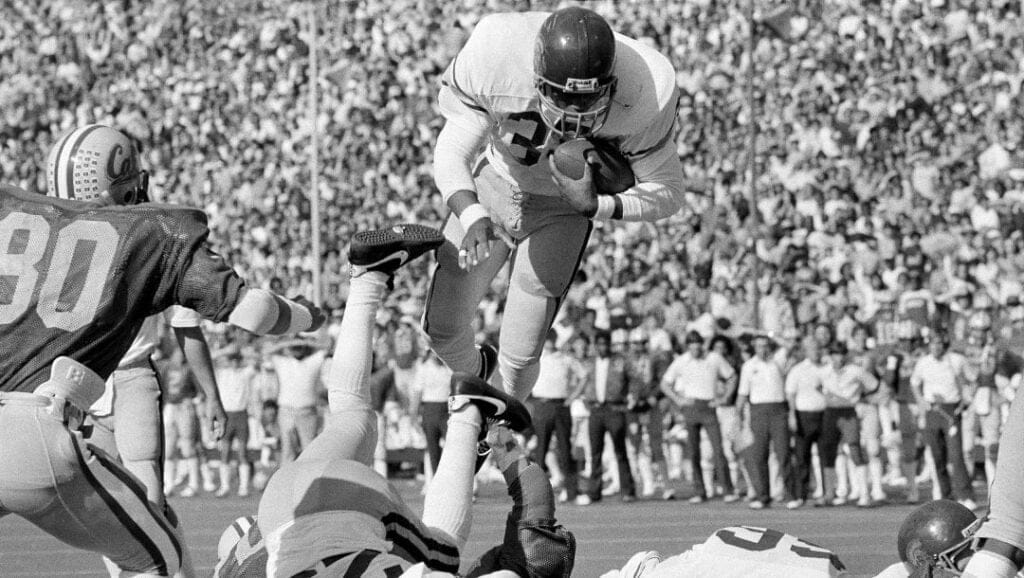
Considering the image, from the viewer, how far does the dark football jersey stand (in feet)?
15.7

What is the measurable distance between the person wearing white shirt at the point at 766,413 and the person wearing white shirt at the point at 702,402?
1.68 ft

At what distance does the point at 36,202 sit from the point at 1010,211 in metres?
14.9

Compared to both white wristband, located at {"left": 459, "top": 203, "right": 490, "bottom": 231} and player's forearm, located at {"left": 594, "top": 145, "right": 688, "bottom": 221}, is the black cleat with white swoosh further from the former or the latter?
player's forearm, located at {"left": 594, "top": 145, "right": 688, "bottom": 221}

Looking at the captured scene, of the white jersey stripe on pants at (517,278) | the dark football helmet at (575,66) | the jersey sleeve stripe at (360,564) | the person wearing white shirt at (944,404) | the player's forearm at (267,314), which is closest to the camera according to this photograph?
the jersey sleeve stripe at (360,564)

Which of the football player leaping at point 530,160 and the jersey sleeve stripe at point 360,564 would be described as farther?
the football player leaping at point 530,160

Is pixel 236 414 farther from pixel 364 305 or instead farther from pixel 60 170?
pixel 364 305

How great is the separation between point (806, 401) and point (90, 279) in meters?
11.2

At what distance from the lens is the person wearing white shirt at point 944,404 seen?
14680 millimetres

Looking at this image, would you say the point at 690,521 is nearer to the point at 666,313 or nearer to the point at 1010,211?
the point at 666,313

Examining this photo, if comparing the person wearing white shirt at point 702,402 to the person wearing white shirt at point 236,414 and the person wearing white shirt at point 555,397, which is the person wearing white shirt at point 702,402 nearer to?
the person wearing white shirt at point 555,397

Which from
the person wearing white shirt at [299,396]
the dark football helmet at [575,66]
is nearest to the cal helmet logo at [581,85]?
the dark football helmet at [575,66]

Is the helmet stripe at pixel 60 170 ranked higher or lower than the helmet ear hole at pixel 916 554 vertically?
higher

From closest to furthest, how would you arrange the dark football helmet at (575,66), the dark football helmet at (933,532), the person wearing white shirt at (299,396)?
the dark football helmet at (933,532) < the dark football helmet at (575,66) < the person wearing white shirt at (299,396)

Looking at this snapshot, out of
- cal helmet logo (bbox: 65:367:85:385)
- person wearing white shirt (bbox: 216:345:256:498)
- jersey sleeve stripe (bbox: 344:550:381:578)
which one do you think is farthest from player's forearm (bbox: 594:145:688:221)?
person wearing white shirt (bbox: 216:345:256:498)
